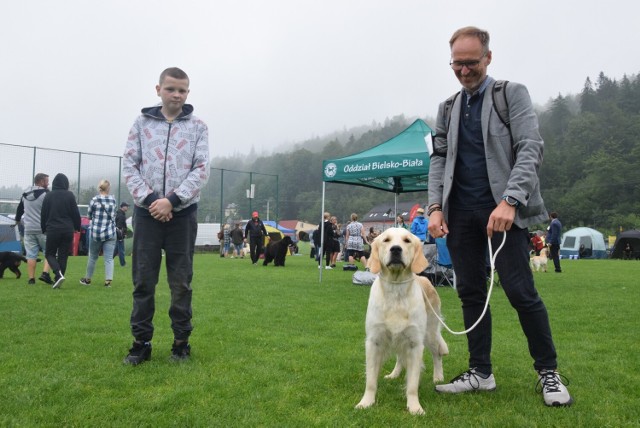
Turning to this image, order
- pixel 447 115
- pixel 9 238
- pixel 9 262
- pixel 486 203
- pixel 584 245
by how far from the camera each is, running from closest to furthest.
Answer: pixel 486 203 < pixel 447 115 < pixel 9 262 < pixel 9 238 < pixel 584 245

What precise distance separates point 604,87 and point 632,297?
9071cm

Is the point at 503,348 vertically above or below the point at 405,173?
below

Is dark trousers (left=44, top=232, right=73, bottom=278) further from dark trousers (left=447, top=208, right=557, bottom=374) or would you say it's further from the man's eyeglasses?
the man's eyeglasses

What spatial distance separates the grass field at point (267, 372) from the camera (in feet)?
8.50

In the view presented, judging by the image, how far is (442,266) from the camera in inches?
408

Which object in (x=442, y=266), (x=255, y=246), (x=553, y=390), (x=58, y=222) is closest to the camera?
(x=553, y=390)

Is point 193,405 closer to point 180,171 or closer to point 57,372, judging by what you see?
point 57,372

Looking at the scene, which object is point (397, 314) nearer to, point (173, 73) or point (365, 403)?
point (365, 403)

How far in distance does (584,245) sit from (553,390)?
3597 centimetres

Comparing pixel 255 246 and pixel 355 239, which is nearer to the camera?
pixel 355 239

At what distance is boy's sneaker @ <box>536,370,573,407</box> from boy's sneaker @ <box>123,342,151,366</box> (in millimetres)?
2725

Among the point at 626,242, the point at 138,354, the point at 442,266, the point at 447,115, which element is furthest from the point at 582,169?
the point at 138,354

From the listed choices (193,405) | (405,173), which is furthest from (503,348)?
(405,173)

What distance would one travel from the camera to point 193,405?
2.74 metres
